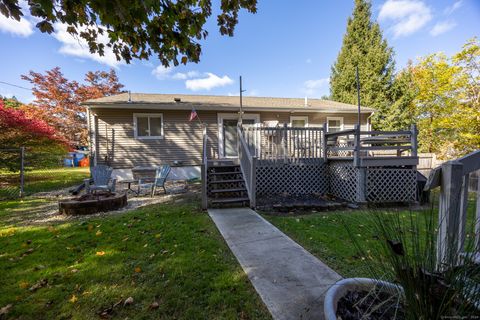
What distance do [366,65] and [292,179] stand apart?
19260mm

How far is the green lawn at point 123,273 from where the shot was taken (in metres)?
2.10

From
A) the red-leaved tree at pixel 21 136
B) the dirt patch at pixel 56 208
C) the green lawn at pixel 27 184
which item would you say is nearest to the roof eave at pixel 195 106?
the red-leaved tree at pixel 21 136

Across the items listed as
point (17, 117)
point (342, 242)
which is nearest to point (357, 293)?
point (342, 242)

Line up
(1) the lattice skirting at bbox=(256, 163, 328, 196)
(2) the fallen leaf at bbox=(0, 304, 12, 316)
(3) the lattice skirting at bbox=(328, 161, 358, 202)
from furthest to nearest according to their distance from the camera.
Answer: (1) the lattice skirting at bbox=(256, 163, 328, 196), (3) the lattice skirting at bbox=(328, 161, 358, 202), (2) the fallen leaf at bbox=(0, 304, 12, 316)

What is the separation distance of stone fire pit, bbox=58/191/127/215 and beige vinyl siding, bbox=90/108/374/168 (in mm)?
4900

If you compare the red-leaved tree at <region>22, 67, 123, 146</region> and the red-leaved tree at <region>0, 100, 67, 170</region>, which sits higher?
the red-leaved tree at <region>22, 67, 123, 146</region>

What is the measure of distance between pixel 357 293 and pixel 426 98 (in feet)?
68.4

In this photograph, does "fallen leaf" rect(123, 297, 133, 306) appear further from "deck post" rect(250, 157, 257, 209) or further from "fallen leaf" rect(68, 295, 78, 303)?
"deck post" rect(250, 157, 257, 209)

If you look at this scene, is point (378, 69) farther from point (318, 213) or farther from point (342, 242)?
point (342, 242)

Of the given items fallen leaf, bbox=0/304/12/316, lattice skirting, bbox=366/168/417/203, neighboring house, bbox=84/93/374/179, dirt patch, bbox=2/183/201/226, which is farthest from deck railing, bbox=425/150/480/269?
neighboring house, bbox=84/93/374/179

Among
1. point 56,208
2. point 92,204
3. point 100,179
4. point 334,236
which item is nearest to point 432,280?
point 334,236

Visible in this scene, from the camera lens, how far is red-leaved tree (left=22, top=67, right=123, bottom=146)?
2103cm

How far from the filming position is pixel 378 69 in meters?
20.5

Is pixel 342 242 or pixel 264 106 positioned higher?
pixel 264 106
